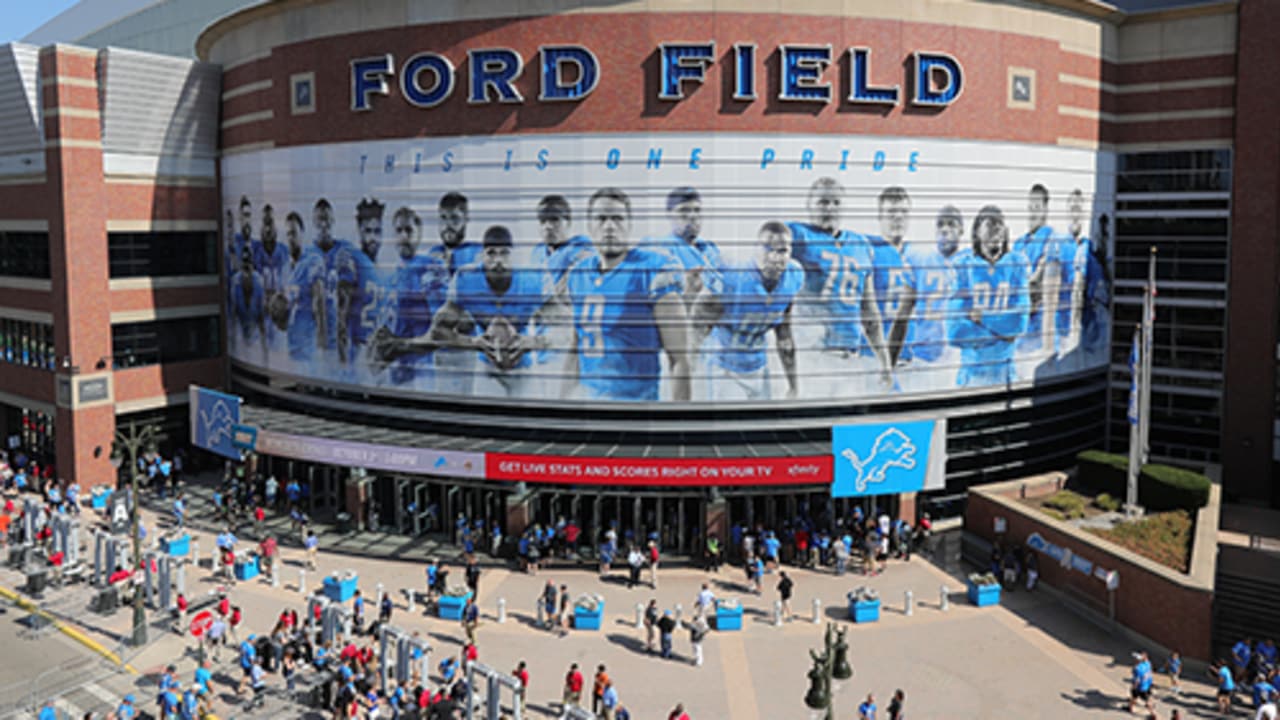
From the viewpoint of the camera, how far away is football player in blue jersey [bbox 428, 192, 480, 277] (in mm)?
36531

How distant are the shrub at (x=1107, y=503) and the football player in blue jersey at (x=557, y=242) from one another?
21.5m

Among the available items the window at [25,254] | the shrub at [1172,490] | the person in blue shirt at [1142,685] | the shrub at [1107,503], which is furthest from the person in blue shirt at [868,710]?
the window at [25,254]

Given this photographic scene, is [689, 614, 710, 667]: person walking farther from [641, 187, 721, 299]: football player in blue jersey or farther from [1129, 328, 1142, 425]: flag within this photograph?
[1129, 328, 1142, 425]: flag

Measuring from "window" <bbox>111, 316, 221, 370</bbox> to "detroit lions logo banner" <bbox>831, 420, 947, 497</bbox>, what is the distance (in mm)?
33158

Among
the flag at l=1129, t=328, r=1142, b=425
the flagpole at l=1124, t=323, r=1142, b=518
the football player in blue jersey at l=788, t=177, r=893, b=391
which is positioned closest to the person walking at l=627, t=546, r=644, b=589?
the football player in blue jersey at l=788, t=177, r=893, b=391

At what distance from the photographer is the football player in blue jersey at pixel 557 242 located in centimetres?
3547

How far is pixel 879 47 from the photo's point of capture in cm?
3603

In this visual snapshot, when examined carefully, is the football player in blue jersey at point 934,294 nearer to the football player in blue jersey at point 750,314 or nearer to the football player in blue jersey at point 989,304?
the football player in blue jersey at point 989,304

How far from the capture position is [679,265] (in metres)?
35.1

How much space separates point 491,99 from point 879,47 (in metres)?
15.2

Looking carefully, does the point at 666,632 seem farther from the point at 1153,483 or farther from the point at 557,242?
the point at 1153,483

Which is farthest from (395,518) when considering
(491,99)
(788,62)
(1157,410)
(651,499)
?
(1157,410)

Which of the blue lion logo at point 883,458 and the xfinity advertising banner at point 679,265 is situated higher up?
the xfinity advertising banner at point 679,265

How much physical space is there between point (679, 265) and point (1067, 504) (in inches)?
662
